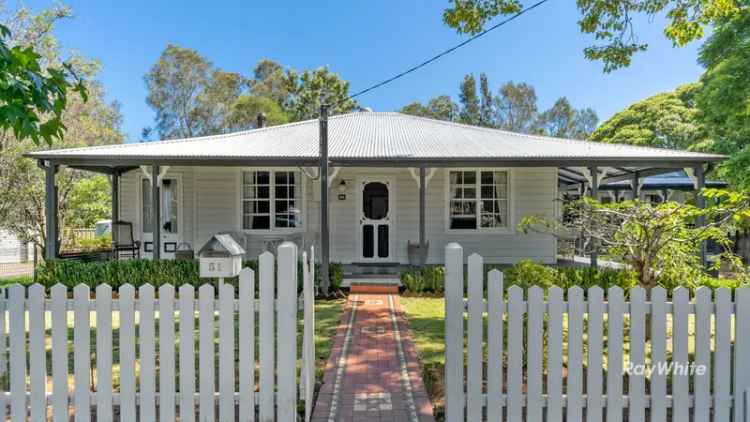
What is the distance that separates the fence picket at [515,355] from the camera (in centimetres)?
259

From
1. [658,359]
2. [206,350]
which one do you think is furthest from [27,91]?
[658,359]

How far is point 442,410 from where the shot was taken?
3.19 meters

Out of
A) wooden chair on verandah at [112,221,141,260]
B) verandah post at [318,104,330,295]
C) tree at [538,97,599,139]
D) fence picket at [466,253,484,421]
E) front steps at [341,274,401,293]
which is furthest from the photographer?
tree at [538,97,599,139]

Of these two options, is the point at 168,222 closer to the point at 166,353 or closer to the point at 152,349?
the point at 152,349

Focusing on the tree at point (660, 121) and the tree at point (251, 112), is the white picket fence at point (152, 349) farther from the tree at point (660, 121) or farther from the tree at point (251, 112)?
the tree at point (251, 112)

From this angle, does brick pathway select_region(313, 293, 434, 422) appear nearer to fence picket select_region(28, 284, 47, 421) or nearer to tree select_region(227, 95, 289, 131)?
fence picket select_region(28, 284, 47, 421)

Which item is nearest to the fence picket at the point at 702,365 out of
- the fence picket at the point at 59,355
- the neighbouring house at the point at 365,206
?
the fence picket at the point at 59,355

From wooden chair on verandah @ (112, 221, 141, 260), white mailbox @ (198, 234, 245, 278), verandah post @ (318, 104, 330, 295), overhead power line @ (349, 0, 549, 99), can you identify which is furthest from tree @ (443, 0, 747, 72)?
wooden chair on verandah @ (112, 221, 141, 260)

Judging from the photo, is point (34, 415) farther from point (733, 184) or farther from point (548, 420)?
point (733, 184)

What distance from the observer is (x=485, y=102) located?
41812mm

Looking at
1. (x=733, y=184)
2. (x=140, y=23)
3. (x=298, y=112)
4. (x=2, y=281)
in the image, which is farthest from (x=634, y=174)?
(x=140, y=23)

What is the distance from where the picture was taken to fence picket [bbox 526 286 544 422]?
259 centimetres

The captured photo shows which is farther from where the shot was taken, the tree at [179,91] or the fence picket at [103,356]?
the tree at [179,91]

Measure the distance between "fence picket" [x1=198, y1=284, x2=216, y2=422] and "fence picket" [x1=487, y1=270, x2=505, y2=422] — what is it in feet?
6.04
